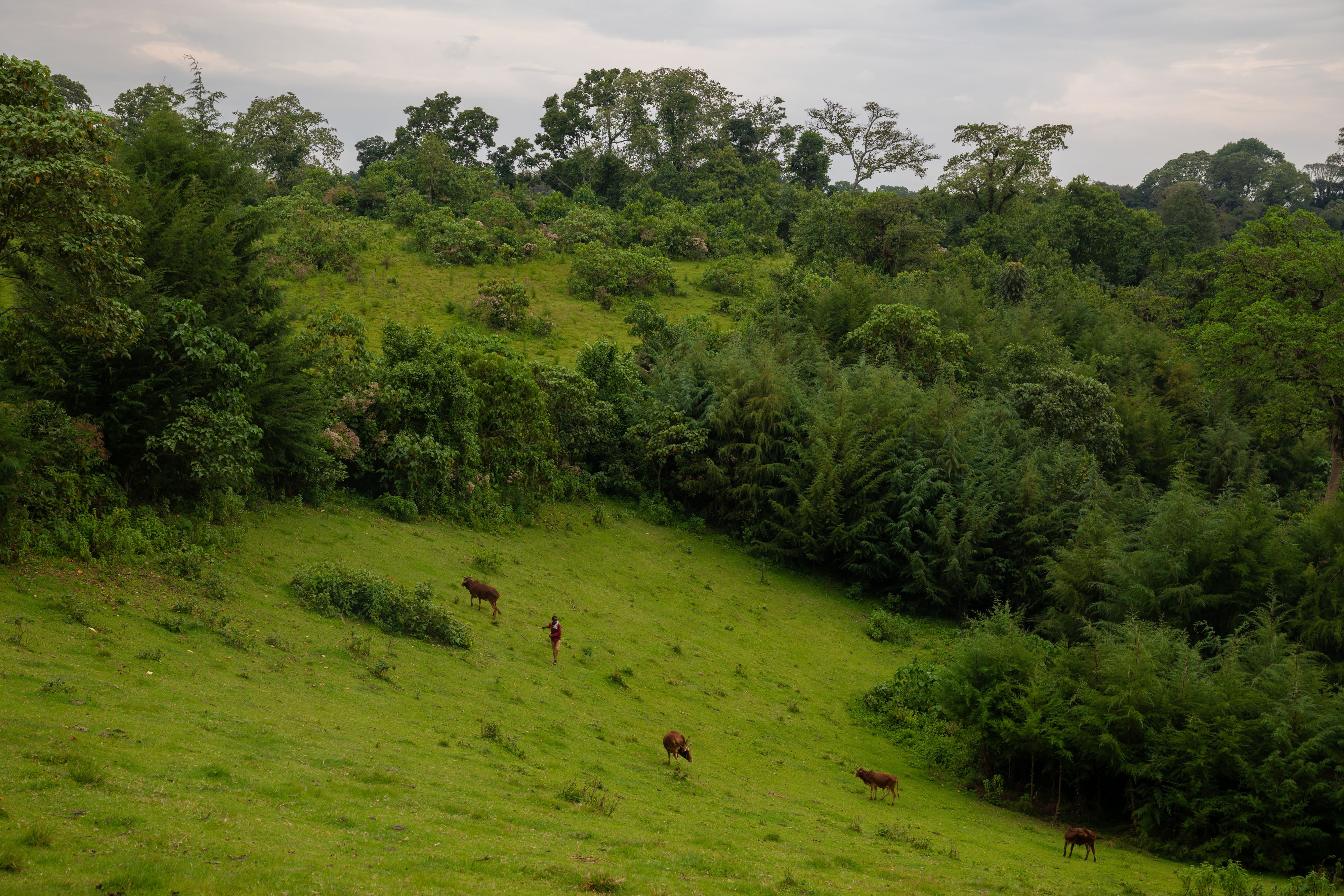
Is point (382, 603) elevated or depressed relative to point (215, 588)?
depressed

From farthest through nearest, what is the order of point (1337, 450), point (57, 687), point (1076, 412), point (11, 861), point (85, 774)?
1. point (1076, 412)
2. point (1337, 450)
3. point (57, 687)
4. point (85, 774)
5. point (11, 861)

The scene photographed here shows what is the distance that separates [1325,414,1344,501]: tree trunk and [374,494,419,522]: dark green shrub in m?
32.2

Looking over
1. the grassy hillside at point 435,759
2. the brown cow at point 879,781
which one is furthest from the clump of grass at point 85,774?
the brown cow at point 879,781

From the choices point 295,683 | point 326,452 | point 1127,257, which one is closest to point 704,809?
point 295,683

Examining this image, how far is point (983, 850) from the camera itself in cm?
1452

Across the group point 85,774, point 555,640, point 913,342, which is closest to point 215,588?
point 555,640

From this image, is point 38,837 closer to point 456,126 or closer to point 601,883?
point 601,883

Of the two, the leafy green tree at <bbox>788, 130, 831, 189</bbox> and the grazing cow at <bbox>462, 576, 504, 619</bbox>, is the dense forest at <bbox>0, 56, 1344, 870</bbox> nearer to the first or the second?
the grazing cow at <bbox>462, 576, 504, 619</bbox>

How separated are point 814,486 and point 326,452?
1677 centimetres

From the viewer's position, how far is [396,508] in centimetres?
2497

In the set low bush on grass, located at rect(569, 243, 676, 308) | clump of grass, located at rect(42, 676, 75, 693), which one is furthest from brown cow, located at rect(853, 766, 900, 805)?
low bush on grass, located at rect(569, 243, 676, 308)

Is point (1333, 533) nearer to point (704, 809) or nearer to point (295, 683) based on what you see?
point (704, 809)

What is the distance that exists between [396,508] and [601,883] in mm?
17841

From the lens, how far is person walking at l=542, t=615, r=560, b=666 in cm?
1864
